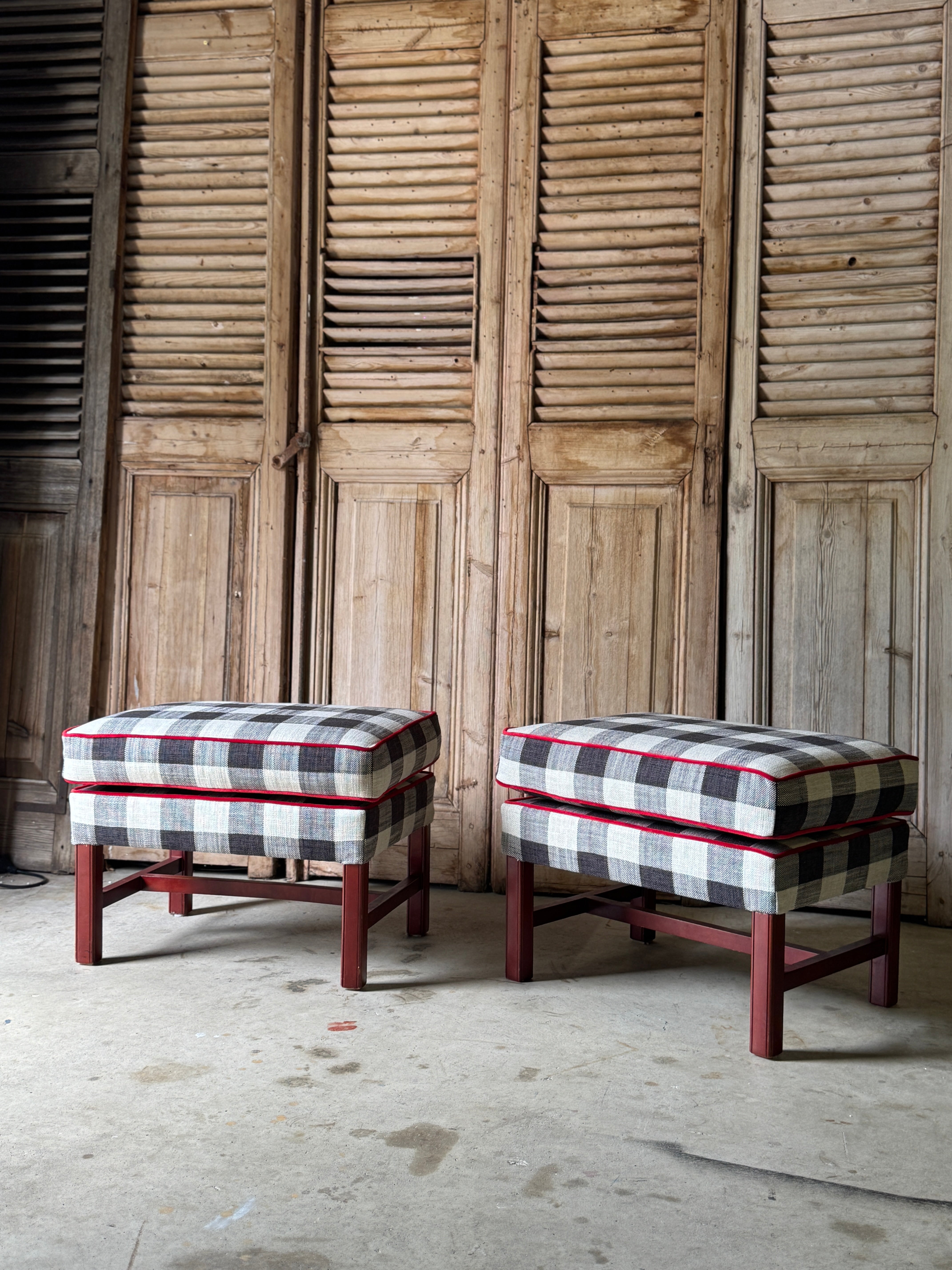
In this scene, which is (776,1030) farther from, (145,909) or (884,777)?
(145,909)

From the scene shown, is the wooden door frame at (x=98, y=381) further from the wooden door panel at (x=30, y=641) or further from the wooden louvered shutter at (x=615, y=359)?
the wooden louvered shutter at (x=615, y=359)

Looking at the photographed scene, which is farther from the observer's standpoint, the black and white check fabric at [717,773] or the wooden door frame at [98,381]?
the wooden door frame at [98,381]

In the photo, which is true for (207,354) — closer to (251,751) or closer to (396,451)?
(396,451)

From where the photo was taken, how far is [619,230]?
3.04 meters

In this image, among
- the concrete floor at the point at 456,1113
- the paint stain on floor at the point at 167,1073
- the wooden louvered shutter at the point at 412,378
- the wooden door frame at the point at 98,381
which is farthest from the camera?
the wooden door frame at the point at 98,381

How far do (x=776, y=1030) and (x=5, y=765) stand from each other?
2371mm

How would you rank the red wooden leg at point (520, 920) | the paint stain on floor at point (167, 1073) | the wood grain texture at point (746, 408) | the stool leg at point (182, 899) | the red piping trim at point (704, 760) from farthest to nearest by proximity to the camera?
1. the wood grain texture at point (746, 408)
2. the stool leg at point (182, 899)
3. the red wooden leg at point (520, 920)
4. the red piping trim at point (704, 760)
5. the paint stain on floor at point (167, 1073)

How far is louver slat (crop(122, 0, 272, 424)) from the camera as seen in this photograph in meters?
3.22

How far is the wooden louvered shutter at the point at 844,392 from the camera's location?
287 cm

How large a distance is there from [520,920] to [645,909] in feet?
1.08

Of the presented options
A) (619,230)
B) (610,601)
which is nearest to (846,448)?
(610,601)

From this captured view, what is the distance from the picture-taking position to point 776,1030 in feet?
6.26

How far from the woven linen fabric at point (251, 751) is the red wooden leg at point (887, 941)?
99 cm

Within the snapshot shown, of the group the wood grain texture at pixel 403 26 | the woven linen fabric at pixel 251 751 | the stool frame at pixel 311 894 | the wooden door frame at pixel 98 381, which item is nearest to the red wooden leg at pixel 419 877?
the stool frame at pixel 311 894
